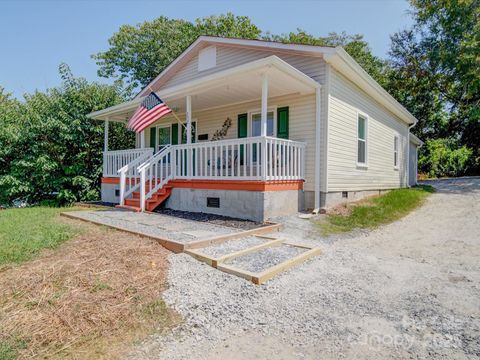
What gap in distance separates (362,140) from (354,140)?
0.78 metres

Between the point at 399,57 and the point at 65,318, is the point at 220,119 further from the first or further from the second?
the point at 399,57

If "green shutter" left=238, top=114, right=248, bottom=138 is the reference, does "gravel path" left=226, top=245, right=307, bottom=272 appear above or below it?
below

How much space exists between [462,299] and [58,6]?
13060mm

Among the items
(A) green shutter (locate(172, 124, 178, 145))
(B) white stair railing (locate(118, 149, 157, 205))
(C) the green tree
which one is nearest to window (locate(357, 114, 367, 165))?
(A) green shutter (locate(172, 124, 178, 145))

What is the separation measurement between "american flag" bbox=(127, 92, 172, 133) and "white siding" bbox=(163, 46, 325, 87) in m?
3.37

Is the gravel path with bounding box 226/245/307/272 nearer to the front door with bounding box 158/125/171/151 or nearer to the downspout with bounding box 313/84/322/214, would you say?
the downspout with bounding box 313/84/322/214

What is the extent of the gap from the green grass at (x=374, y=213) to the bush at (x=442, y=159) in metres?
14.2

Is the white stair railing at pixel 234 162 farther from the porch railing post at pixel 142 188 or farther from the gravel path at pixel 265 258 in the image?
the gravel path at pixel 265 258

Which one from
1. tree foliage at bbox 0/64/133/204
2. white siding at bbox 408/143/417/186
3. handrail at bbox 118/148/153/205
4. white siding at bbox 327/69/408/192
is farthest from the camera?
white siding at bbox 408/143/417/186

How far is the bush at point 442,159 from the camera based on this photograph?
75.0 ft

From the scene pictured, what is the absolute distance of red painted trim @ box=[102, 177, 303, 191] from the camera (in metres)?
7.04

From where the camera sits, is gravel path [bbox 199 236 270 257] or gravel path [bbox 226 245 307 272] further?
gravel path [bbox 199 236 270 257]

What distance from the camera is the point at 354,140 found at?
10023 millimetres

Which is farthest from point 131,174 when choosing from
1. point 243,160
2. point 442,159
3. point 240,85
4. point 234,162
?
point 442,159
